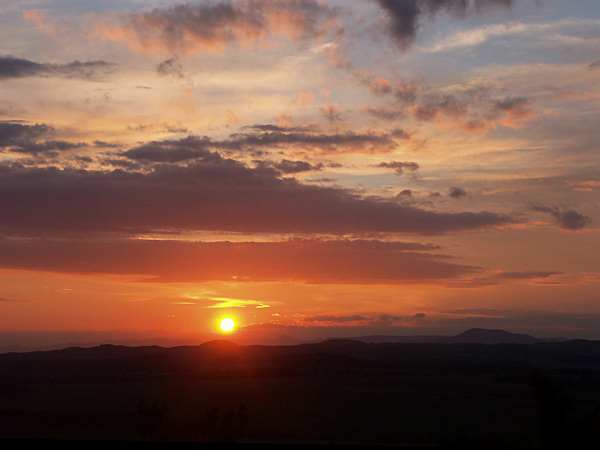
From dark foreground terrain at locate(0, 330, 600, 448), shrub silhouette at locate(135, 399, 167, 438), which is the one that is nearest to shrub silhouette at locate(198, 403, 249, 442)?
dark foreground terrain at locate(0, 330, 600, 448)

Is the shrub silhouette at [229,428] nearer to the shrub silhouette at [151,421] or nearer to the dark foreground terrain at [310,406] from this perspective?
the dark foreground terrain at [310,406]

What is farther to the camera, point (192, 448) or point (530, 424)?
point (530, 424)

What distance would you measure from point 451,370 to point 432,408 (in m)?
72.9

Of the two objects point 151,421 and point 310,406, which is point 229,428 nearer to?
point 151,421

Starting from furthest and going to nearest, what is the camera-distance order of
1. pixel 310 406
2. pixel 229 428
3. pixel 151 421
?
1. pixel 310 406
2. pixel 151 421
3. pixel 229 428

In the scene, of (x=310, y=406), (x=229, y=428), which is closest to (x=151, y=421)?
(x=229, y=428)

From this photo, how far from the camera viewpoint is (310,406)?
87.4 metres

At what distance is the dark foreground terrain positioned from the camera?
1886 inches

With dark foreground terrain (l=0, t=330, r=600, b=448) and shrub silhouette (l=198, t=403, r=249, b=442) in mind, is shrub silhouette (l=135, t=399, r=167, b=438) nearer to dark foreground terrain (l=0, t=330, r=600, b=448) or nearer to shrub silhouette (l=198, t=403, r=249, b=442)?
dark foreground terrain (l=0, t=330, r=600, b=448)

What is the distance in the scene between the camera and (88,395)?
97938mm

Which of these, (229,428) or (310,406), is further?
(310,406)

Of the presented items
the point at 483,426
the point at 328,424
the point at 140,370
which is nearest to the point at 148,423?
the point at 328,424

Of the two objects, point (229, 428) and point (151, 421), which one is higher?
point (151, 421)

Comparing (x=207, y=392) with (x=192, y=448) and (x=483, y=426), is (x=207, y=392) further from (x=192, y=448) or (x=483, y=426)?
(x=192, y=448)
